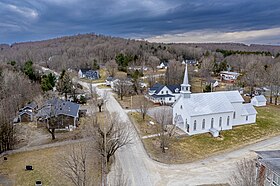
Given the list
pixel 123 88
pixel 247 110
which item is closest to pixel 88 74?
pixel 123 88

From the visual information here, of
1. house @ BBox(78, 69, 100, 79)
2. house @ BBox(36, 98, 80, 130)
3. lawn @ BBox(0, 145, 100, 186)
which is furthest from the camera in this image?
house @ BBox(78, 69, 100, 79)

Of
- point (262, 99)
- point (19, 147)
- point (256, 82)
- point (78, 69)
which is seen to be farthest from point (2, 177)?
point (78, 69)

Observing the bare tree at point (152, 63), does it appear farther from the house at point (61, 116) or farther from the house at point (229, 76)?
the house at point (61, 116)

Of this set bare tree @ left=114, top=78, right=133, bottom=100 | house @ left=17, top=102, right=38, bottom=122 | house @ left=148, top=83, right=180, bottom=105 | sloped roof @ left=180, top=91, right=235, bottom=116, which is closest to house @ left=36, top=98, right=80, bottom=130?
house @ left=17, top=102, right=38, bottom=122

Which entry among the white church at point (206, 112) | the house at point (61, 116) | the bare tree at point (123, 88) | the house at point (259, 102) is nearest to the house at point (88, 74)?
the bare tree at point (123, 88)

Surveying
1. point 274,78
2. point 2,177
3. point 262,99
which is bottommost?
point 2,177

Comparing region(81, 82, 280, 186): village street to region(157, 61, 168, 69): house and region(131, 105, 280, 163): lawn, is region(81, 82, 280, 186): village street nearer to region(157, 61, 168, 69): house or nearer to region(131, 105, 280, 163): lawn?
region(131, 105, 280, 163): lawn

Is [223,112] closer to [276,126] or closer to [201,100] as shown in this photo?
[201,100]
